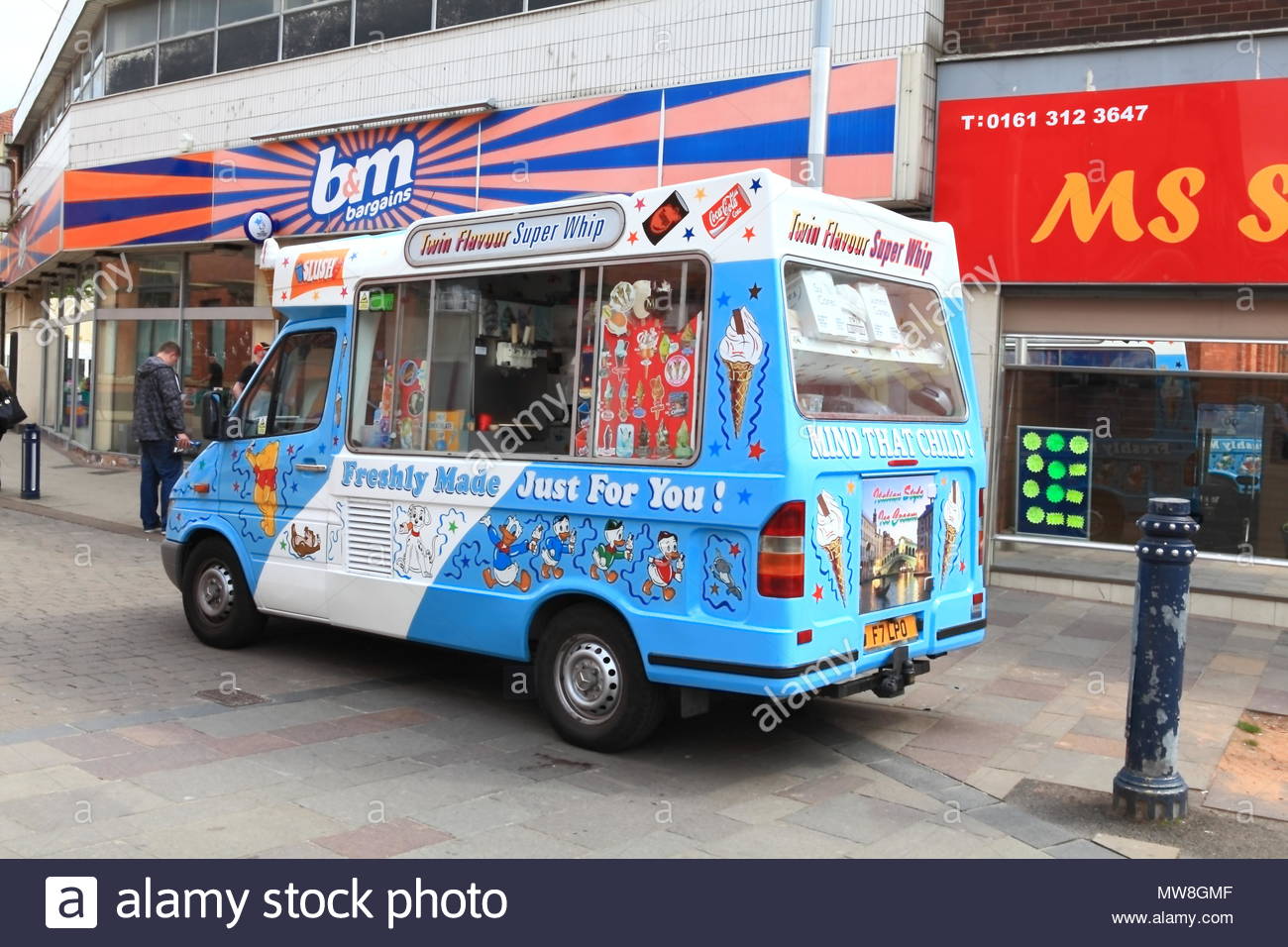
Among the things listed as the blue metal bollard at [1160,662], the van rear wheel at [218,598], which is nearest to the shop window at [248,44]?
the van rear wheel at [218,598]

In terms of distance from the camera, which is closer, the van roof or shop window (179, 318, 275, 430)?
the van roof

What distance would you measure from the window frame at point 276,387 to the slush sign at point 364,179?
298 inches

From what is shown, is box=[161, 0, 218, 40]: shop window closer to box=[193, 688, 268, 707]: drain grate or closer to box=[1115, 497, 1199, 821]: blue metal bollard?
box=[193, 688, 268, 707]: drain grate

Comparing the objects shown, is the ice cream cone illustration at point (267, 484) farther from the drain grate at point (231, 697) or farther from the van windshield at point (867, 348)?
the van windshield at point (867, 348)

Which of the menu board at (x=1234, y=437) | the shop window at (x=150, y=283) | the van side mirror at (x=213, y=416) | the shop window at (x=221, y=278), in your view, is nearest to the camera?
the van side mirror at (x=213, y=416)

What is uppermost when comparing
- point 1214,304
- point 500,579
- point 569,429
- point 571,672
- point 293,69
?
point 293,69

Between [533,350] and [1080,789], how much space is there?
3.36 metres

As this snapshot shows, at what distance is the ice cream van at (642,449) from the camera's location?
541 cm

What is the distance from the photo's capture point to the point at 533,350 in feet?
20.8

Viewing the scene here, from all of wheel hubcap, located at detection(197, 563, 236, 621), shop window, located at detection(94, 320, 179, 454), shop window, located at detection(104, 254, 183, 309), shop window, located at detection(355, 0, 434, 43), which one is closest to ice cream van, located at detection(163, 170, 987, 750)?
wheel hubcap, located at detection(197, 563, 236, 621)

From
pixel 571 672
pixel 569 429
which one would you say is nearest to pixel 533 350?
pixel 569 429

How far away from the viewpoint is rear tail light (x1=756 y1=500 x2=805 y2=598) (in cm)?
527

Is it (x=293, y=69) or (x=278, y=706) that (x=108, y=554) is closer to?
(x=278, y=706)

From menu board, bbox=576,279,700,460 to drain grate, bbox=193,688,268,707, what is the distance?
240 cm
